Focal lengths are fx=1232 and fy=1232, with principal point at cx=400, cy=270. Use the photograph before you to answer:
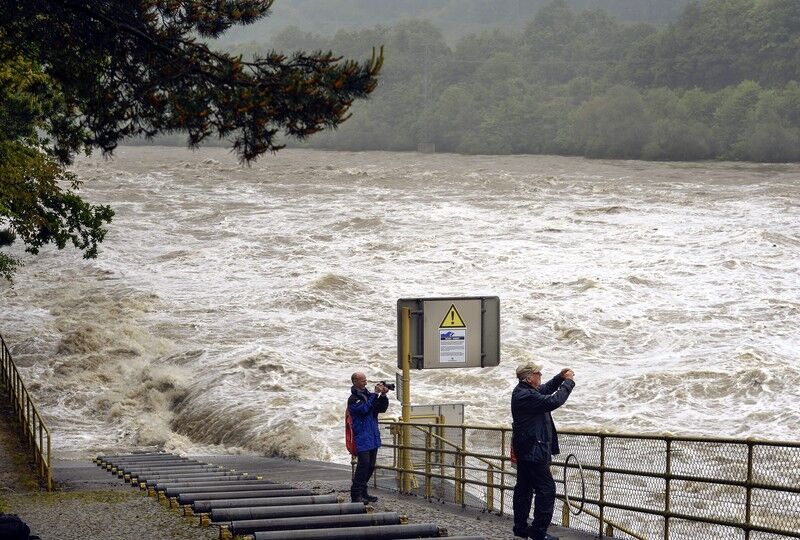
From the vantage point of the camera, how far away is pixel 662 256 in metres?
48.2

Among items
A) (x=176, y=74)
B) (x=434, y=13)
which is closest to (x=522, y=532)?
(x=176, y=74)

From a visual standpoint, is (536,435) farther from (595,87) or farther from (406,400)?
(595,87)

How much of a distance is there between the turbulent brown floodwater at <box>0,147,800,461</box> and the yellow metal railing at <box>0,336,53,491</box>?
4928mm

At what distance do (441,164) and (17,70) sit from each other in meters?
69.8

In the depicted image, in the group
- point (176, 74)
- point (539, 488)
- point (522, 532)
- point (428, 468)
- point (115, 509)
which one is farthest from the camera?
point (428, 468)

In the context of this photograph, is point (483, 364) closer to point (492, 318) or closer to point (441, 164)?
point (492, 318)

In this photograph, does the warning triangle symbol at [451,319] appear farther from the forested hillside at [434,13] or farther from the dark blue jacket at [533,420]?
the forested hillside at [434,13]

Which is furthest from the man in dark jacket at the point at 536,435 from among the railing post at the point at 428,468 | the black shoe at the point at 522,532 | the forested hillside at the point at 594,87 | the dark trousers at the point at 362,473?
the forested hillside at the point at 594,87

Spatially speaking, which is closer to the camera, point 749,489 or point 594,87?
point 749,489

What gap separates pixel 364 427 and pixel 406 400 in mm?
1493

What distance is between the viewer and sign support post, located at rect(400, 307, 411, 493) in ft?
45.6

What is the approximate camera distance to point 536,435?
933 cm

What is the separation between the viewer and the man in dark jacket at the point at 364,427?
1230cm

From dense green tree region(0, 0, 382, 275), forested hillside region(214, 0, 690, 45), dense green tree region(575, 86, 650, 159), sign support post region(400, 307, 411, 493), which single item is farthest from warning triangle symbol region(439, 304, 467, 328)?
forested hillside region(214, 0, 690, 45)
